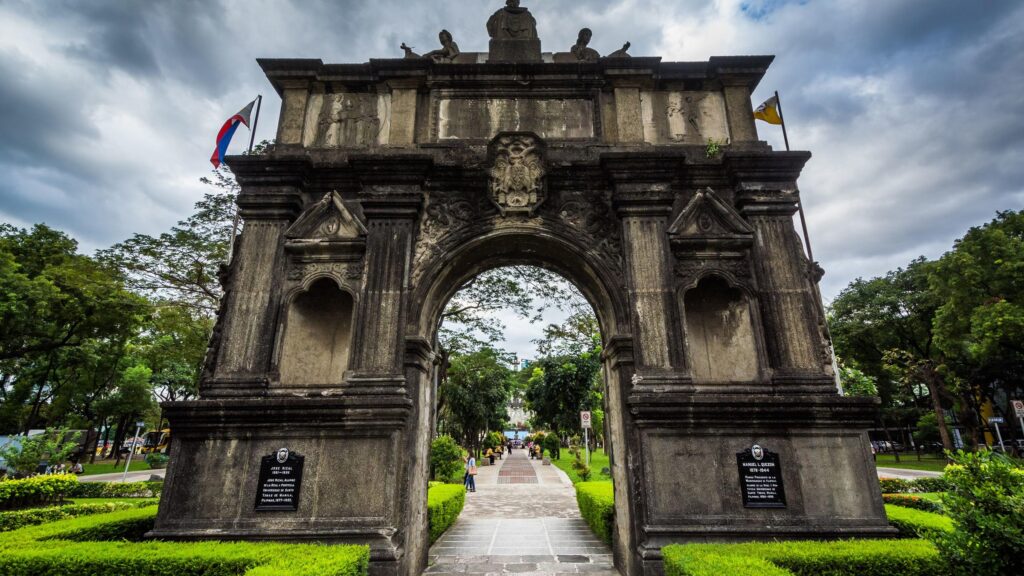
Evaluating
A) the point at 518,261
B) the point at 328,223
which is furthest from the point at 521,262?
the point at 328,223

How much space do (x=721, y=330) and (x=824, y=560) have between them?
402cm

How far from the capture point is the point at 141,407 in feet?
127

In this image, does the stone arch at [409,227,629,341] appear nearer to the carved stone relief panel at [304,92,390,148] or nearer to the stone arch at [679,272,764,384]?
the stone arch at [679,272,764,384]

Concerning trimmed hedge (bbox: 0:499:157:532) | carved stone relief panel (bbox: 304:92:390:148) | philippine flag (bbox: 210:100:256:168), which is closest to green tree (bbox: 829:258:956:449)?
carved stone relief panel (bbox: 304:92:390:148)

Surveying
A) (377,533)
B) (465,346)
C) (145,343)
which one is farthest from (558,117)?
(145,343)

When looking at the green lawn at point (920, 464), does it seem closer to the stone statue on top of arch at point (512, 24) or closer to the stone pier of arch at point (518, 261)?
the stone pier of arch at point (518, 261)

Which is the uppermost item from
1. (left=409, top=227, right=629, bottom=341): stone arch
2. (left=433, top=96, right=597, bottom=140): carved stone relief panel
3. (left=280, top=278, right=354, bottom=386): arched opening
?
(left=433, top=96, right=597, bottom=140): carved stone relief panel

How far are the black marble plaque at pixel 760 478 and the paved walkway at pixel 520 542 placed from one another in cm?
261

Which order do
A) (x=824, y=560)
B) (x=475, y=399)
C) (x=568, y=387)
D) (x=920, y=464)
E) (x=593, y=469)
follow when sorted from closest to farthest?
(x=824, y=560)
(x=593, y=469)
(x=920, y=464)
(x=568, y=387)
(x=475, y=399)

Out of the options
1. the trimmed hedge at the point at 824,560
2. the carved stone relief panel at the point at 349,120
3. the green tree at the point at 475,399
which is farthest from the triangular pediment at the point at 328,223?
the green tree at the point at 475,399

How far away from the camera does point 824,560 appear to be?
199 inches

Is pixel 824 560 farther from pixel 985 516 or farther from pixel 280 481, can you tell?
pixel 280 481

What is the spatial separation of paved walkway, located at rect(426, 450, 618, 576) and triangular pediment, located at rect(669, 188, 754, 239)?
228 inches

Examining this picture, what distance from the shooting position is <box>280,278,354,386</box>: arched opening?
8.11 metres
